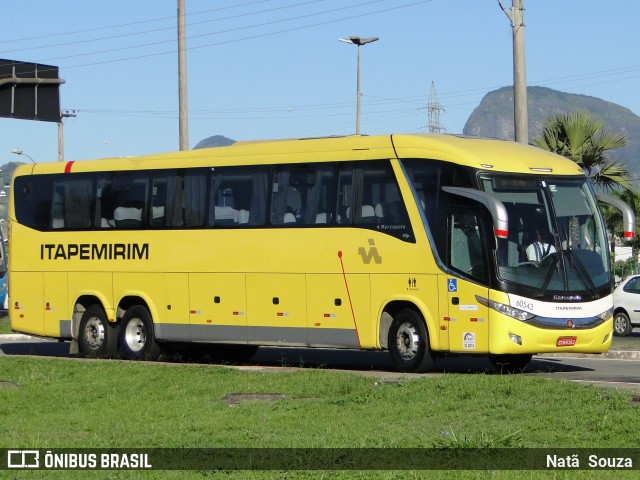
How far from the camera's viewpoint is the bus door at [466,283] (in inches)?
731

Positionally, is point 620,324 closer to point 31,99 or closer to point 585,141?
point 585,141

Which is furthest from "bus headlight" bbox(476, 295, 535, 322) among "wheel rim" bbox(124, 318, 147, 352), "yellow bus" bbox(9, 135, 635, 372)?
"wheel rim" bbox(124, 318, 147, 352)

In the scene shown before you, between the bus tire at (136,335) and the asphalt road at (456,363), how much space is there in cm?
159

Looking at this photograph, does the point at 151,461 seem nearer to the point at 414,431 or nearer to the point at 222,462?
the point at 222,462

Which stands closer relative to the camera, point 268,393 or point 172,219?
point 268,393

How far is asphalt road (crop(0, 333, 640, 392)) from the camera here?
19297 millimetres

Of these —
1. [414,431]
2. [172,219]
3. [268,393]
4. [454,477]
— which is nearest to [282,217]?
[172,219]

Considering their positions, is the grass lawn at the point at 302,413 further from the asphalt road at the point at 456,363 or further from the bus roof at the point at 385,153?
the bus roof at the point at 385,153

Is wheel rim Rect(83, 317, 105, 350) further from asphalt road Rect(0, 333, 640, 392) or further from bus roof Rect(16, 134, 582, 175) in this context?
bus roof Rect(16, 134, 582, 175)

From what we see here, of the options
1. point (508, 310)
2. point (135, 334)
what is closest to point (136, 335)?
point (135, 334)

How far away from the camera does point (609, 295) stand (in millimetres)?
19219

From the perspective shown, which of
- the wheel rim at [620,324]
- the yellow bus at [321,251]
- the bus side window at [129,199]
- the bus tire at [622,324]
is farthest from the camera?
the wheel rim at [620,324]

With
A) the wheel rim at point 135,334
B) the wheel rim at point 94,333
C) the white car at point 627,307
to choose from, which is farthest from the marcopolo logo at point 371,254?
the white car at point 627,307

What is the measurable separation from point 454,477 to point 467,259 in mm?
9373
